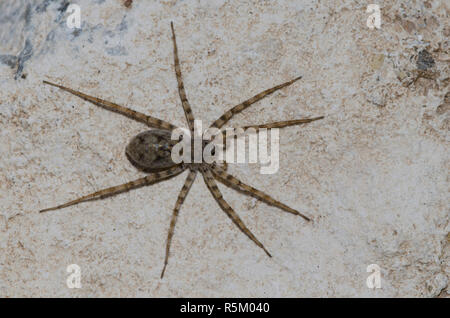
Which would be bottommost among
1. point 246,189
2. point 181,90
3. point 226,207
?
point 226,207

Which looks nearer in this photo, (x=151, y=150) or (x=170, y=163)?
(x=151, y=150)

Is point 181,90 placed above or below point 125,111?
above

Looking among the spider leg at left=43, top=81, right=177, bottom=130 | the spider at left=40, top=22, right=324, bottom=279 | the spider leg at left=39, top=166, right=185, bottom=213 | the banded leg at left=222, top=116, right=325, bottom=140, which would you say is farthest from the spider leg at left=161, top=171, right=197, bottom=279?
the banded leg at left=222, top=116, right=325, bottom=140

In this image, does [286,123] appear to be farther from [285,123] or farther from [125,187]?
[125,187]

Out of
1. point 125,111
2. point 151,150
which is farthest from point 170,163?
point 125,111

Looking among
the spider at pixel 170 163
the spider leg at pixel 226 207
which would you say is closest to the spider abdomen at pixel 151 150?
the spider at pixel 170 163

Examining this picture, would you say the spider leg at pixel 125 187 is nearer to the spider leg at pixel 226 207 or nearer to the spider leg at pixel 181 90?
the spider leg at pixel 226 207
